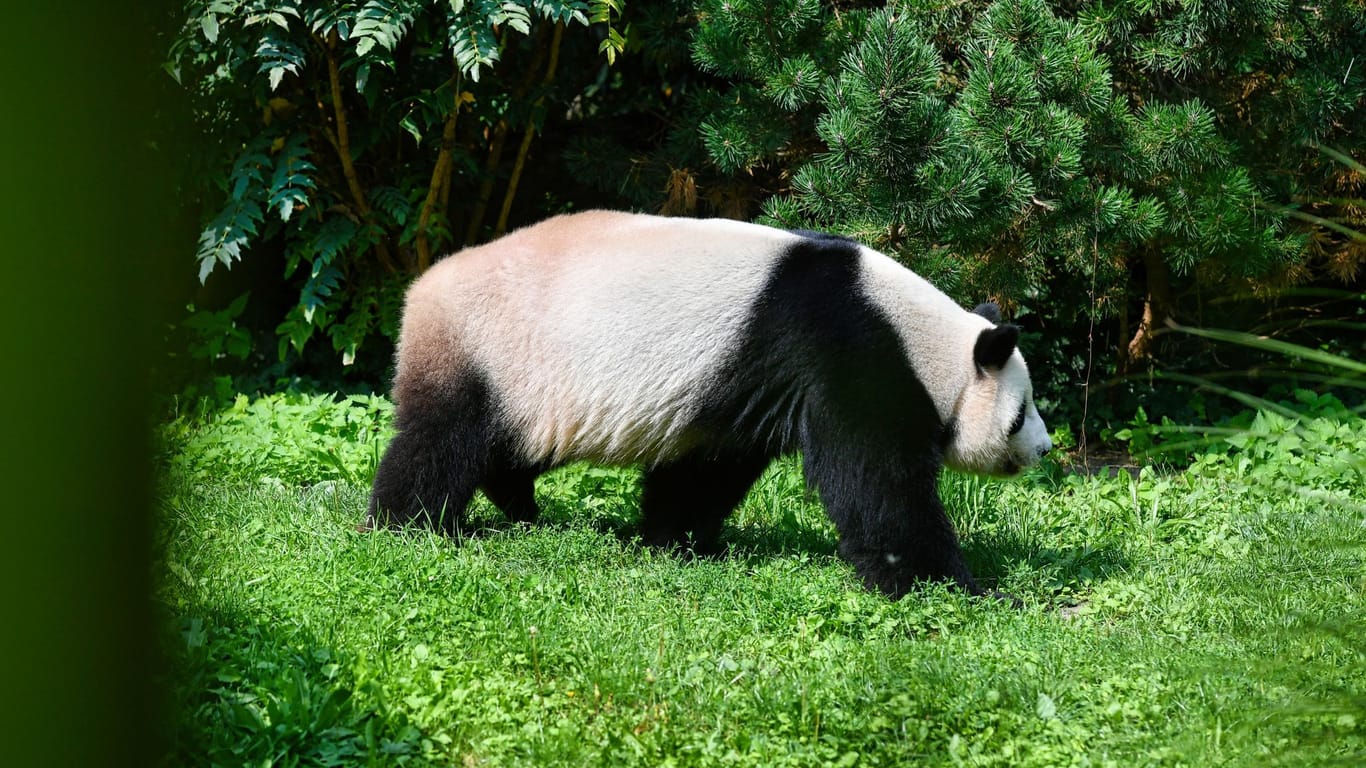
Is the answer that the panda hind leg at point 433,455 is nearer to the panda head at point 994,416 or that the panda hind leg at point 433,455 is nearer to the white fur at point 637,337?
the white fur at point 637,337

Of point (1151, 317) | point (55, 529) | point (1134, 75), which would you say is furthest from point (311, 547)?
point (1151, 317)

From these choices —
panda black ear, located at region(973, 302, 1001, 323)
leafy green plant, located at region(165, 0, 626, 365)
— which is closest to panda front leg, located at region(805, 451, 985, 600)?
panda black ear, located at region(973, 302, 1001, 323)

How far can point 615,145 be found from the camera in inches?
332

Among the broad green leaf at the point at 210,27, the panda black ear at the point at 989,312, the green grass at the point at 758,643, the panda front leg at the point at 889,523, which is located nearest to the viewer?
the green grass at the point at 758,643

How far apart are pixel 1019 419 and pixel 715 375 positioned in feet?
4.18

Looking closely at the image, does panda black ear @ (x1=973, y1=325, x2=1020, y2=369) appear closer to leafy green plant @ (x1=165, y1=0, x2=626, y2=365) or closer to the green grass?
the green grass

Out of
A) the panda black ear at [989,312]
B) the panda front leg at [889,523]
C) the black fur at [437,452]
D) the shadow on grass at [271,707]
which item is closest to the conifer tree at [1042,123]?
the panda black ear at [989,312]

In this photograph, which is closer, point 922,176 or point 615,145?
point 922,176

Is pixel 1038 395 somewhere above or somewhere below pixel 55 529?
below

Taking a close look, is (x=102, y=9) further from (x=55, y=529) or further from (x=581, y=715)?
(x=581, y=715)

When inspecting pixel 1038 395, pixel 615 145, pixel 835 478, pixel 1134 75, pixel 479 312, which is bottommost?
pixel 1038 395

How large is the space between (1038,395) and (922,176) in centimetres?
Result: 321

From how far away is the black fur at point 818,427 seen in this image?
469 centimetres

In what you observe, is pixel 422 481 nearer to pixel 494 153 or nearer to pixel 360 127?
pixel 360 127
